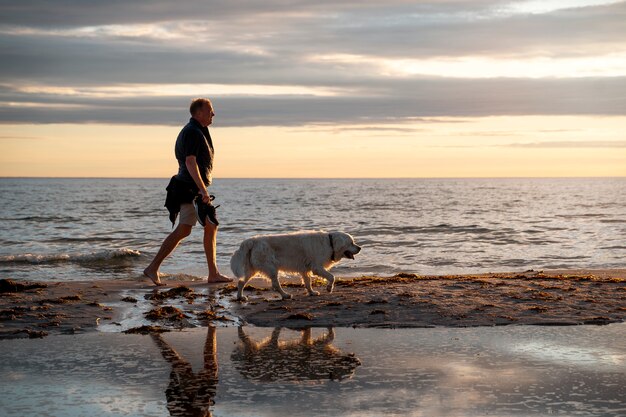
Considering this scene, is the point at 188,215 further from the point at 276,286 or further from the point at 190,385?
the point at 190,385

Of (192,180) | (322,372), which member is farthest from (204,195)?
(322,372)

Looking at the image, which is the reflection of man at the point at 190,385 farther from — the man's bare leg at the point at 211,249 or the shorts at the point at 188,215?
the man's bare leg at the point at 211,249

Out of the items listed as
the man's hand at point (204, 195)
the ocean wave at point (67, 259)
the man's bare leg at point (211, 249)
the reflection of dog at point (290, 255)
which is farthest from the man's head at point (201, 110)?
the ocean wave at point (67, 259)

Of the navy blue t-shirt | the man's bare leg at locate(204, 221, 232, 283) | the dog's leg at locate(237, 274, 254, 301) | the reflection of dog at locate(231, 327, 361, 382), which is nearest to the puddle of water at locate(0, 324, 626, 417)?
the reflection of dog at locate(231, 327, 361, 382)

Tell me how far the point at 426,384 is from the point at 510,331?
221cm

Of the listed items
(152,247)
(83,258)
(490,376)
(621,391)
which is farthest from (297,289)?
(152,247)

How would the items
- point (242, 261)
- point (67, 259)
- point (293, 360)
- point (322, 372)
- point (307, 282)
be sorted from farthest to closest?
1. point (67, 259)
2. point (307, 282)
3. point (242, 261)
4. point (293, 360)
5. point (322, 372)

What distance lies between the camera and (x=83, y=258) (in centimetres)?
1593

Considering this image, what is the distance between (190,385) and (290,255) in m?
4.26

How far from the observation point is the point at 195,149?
1000 cm

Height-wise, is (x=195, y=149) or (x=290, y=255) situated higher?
(x=195, y=149)

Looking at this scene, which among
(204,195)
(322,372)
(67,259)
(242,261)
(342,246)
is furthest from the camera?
(67,259)

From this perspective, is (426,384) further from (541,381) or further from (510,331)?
(510,331)

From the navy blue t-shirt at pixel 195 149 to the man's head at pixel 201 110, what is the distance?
71mm
